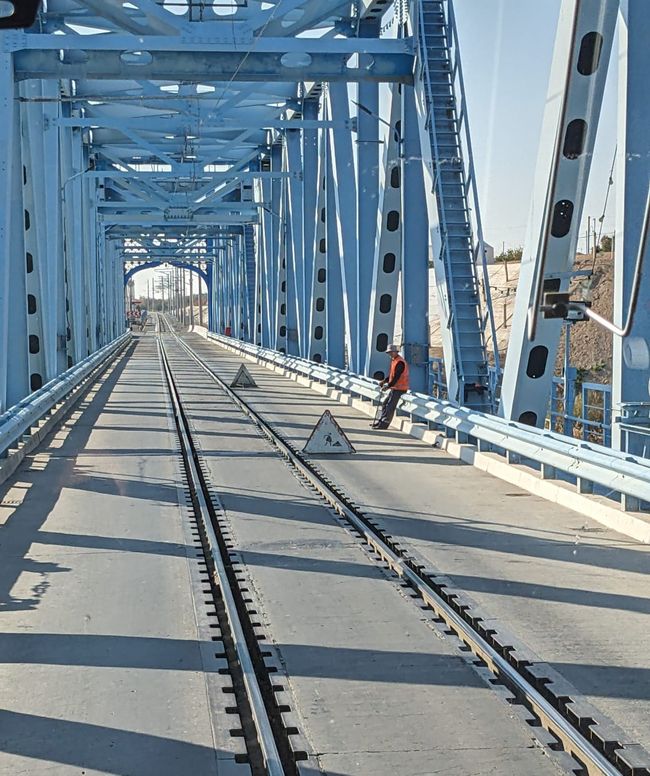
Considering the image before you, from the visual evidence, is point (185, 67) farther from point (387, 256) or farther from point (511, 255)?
point (511, 255)

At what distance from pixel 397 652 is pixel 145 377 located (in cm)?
3389

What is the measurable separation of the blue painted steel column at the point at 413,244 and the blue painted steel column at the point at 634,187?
9.60 meters

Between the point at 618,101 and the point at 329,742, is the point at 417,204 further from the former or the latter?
the point at 329,742

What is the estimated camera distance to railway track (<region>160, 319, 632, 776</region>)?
497 cm

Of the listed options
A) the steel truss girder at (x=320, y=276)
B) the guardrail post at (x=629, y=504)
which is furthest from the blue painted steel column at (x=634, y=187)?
the steel truss girder at (x=320, y=276)

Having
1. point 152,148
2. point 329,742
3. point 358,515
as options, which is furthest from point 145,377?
point 329,742

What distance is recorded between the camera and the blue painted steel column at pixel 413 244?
2091 cm

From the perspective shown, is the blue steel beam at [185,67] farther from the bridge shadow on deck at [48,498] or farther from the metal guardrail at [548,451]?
the bridge shadow on deck at [48,498]

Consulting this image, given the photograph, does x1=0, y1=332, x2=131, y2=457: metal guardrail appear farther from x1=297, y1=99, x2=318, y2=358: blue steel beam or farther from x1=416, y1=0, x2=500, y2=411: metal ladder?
x1=297, y1=99, x2=318, y2=358: blue steel beam

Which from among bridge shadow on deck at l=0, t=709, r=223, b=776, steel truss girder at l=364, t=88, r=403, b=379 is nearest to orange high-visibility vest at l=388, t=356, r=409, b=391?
steel truss girder at l=364, t=88, r=403, b=379

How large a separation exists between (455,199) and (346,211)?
30.1 feet

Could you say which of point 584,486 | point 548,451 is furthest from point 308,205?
point 584,486

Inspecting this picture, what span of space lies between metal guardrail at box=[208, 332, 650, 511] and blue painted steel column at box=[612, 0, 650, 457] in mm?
550

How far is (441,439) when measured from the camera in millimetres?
17312
